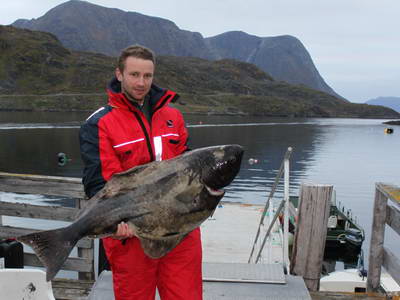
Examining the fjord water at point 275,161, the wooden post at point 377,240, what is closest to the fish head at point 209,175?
the wooden post at point 377,240

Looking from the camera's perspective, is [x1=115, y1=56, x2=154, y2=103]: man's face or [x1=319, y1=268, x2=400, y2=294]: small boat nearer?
[x1=115, y1=56, x2=154, y2=103]: man's face

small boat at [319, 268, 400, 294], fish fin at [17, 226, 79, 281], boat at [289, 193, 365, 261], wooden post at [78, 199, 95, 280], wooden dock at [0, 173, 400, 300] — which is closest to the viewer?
fish fin at [17, 226, 79, 281]

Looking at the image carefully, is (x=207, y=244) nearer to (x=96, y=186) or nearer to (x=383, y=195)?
(x=383, y=195)

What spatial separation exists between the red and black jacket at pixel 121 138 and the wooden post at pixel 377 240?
2.75 metres

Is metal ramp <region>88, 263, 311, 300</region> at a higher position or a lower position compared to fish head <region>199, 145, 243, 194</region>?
lower

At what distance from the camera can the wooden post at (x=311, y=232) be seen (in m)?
5.09

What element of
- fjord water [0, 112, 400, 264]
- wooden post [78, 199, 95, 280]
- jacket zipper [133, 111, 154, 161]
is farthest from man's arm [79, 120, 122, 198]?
fjord water [0, 112, 400, 264]

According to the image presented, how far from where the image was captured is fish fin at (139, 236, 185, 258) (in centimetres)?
314

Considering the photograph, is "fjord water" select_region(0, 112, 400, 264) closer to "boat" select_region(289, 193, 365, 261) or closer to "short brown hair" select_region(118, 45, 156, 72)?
"boat" select_region(289, 193, 365, 261)

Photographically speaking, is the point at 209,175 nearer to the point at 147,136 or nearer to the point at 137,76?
the point at 147,136

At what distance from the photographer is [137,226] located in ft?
10.2

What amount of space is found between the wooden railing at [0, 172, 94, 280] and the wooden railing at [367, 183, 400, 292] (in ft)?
11.8

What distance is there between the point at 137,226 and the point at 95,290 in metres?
2.07

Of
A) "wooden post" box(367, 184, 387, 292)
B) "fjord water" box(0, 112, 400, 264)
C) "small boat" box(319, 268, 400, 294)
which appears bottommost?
"fjord water" box(0, 112, 400, 264)
